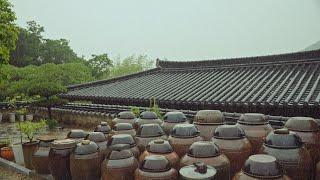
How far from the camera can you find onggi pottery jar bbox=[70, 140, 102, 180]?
20.2 feet

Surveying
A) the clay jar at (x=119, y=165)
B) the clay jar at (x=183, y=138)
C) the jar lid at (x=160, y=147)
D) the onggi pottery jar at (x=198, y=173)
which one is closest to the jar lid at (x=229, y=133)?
the clay jar at (x=183, y=138)

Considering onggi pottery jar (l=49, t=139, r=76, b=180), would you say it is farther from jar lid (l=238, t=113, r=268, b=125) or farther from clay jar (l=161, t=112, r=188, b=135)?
jar lid (l=238, t=113, r=268, b=125)

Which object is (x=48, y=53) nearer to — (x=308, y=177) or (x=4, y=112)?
(x=4, y=112)

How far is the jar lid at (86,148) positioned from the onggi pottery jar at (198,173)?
2.46 m

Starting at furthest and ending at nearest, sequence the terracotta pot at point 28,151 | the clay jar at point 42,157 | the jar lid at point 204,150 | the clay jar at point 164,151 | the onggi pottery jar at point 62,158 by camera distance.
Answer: the terracotta pot at point 28,151, the clay jar at point 42,157, the onggi pottery jar at point 62,158, the clay jar at point 164,151, the jar lid at point 204,150

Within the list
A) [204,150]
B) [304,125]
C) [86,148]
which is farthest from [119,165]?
[304,125]

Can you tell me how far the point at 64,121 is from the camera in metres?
16.6

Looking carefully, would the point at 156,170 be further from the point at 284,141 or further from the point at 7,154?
the point at 7,154

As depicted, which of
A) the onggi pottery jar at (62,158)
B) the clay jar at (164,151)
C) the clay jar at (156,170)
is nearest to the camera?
the clay jar at (156,170)

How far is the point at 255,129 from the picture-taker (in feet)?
20.2

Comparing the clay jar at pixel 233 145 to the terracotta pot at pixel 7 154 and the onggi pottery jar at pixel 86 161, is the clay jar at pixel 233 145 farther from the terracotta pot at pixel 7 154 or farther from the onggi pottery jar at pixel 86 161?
the terracotta pot at pixel 7 154

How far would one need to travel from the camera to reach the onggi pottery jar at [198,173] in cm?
420

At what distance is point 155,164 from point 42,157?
409 centimetres

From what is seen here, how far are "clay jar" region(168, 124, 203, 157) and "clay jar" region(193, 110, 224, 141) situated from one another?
502 millimetres
